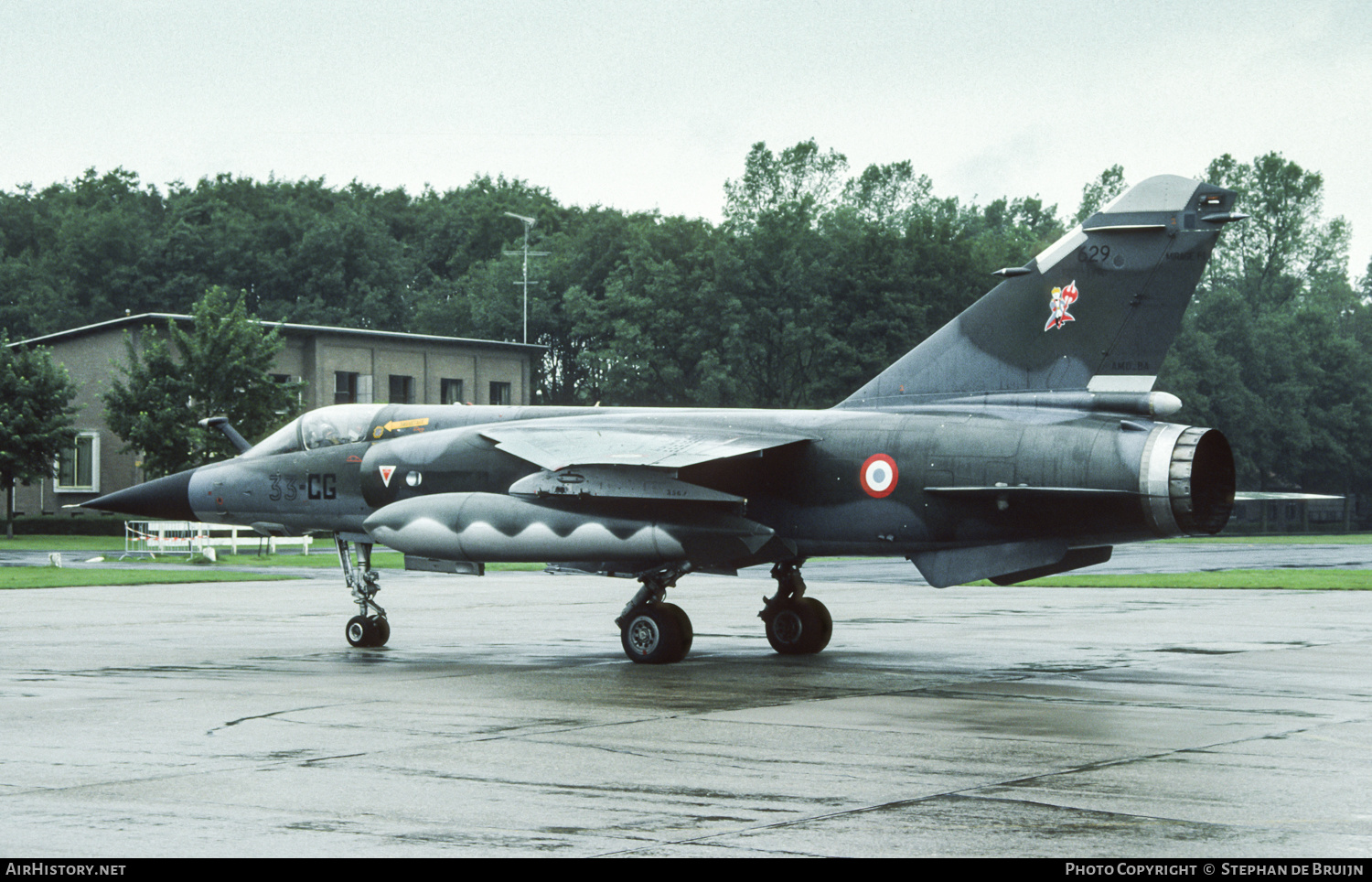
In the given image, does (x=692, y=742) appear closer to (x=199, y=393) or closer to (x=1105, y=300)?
(x=1105, y=300)

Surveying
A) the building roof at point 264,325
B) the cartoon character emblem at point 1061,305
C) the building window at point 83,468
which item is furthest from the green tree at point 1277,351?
the cartoon character emblem at point 1061,305

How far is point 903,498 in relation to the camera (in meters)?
14.6

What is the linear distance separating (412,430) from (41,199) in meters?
104

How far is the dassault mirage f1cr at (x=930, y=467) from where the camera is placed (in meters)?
13.6

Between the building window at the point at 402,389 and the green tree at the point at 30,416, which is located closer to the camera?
the green tree at the point at 30,416

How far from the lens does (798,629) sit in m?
16.6

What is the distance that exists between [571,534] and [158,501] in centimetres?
685

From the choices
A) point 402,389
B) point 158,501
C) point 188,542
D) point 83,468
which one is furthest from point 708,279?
point 158,501

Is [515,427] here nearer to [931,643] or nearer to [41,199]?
[931,643]

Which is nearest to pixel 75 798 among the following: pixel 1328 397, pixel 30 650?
pixel 30 650

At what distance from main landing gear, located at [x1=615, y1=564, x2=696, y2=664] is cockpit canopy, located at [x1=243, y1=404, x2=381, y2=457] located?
14.7 feet

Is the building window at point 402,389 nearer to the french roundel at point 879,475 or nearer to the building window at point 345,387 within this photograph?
the building window at point 345,387

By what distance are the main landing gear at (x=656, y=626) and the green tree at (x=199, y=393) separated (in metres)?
36.2

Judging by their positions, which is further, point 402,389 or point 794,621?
point 402,389
